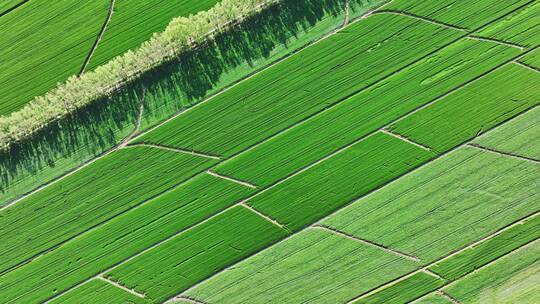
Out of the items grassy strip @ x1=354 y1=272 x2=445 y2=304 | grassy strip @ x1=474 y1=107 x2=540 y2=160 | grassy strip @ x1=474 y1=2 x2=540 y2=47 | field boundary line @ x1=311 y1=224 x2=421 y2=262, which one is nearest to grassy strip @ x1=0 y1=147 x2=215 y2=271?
field boundary line @ x1=311 y1=224 x2=421 y2=262

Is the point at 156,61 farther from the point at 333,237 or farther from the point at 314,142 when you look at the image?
the point at 333,237

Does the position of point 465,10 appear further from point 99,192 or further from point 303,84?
point 99,192

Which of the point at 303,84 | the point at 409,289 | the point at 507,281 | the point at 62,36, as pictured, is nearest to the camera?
the point at 507,281

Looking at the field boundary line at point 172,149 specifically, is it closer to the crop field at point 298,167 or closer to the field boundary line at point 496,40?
the crop field at point 298,167

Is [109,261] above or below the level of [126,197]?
below

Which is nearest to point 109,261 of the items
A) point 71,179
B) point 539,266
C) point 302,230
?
point 71,179

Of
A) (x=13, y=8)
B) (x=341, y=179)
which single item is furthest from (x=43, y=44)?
(x=341, y=179)
